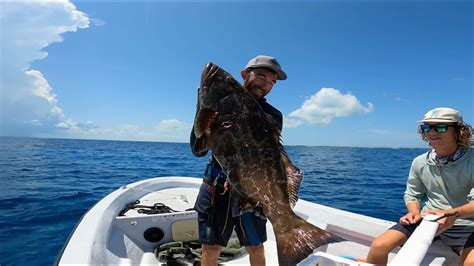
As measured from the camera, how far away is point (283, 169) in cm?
258

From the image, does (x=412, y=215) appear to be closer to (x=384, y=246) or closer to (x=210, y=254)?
(x=384, y=246)

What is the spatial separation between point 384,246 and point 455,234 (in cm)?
97

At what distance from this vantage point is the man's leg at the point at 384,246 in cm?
358

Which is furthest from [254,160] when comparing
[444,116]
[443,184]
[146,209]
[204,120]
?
[146,209]

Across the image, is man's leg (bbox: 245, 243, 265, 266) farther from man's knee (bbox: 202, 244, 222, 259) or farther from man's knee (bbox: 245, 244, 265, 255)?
man's knee (bbox: 202, 244, 222, 259)

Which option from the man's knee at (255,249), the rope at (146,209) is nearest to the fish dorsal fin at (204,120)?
the man's knee at (255,249)

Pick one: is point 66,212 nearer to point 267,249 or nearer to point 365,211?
point 267,249

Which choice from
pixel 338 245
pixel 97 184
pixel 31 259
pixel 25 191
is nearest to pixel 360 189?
pixel 338 245

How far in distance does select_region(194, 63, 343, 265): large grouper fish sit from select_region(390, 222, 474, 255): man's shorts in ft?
6.58

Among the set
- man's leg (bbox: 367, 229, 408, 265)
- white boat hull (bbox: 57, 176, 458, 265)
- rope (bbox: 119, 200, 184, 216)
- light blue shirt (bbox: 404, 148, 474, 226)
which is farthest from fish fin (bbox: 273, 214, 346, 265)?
rope (bbox: 119, 200, 184, 216)

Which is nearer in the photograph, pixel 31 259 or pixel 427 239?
pixel 427 239

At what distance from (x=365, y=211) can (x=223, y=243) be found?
11106 millimetres

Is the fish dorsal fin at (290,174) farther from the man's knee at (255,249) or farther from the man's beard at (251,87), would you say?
the man's knee at (255,249)

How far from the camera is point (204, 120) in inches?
99.4
